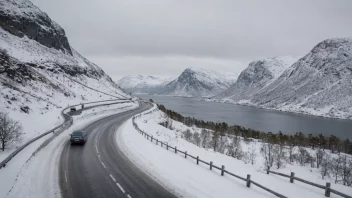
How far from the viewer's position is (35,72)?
79.6 metres

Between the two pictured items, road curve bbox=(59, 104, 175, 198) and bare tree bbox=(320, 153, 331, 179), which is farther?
bare tree bbox=(320, 153, 331, 179)

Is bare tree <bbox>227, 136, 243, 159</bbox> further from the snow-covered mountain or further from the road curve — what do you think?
the road curve

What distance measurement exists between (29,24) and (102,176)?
150970mm

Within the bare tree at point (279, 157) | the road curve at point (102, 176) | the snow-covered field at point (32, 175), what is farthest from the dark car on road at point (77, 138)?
the bare tree at point (279, 157)

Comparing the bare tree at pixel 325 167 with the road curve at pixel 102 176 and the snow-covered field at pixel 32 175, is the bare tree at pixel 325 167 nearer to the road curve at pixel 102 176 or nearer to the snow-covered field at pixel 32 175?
the road curve at pixel 102 176

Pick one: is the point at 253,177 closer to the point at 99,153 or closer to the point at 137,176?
the point at 137,176

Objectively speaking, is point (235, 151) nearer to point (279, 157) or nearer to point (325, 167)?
point (279, 157)

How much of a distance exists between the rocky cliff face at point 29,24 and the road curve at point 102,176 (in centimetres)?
12788

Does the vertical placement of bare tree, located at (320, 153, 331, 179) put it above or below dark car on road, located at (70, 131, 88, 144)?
below

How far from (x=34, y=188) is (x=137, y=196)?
655 centimetres

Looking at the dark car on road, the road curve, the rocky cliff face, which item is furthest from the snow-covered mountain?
the road curve

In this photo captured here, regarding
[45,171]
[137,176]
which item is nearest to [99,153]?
[45,171]

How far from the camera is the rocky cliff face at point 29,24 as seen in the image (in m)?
123

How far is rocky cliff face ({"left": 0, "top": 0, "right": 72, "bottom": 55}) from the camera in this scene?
12300cm
